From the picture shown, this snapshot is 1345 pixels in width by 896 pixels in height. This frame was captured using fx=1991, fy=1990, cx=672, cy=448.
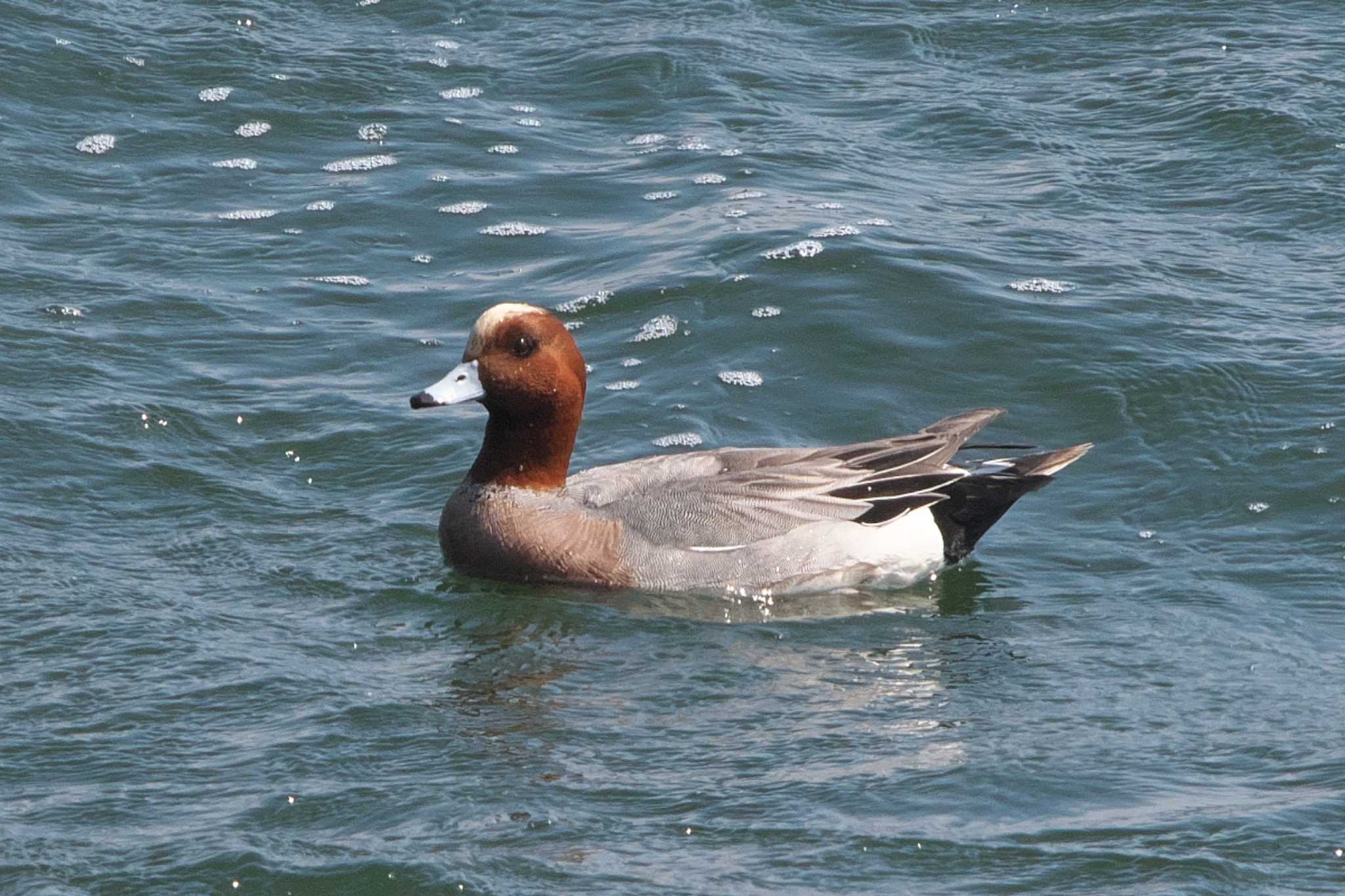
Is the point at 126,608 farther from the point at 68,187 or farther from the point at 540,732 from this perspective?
the point at 68,187

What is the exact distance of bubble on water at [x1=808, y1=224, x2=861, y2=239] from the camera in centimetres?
1123

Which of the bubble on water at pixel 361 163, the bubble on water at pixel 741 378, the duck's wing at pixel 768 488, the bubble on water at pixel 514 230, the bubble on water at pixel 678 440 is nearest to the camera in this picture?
the duck's wing at pixel 768 488

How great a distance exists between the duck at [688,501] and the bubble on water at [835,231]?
10.1 feet

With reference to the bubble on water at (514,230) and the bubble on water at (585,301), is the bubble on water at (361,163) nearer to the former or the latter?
the bubble on water at (514,230)

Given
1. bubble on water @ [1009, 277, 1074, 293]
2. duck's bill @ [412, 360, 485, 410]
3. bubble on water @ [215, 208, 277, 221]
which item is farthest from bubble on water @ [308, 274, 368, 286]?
bubble on water @ [1009, 277, 1074, 293]

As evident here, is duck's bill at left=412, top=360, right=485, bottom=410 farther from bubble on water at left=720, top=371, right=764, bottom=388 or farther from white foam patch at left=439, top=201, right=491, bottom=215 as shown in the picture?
white foam patch at left=439, top=201, right=491, bottom=215

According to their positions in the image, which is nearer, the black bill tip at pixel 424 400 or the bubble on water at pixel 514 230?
the black bill tip at pixel 424 400

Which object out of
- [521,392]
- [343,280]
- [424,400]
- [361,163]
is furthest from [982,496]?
[361,163]

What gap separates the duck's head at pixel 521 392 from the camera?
26.2 feet

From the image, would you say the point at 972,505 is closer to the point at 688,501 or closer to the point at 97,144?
the point at 688,501

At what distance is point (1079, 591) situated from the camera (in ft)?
25.7

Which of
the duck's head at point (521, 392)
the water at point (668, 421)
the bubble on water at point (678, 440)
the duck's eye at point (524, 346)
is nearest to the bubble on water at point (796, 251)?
the water at point (668, 421)

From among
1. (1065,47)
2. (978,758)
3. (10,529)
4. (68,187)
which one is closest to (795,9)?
(1065,47)

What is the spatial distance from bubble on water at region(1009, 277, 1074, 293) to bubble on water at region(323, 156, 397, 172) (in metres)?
4.06
